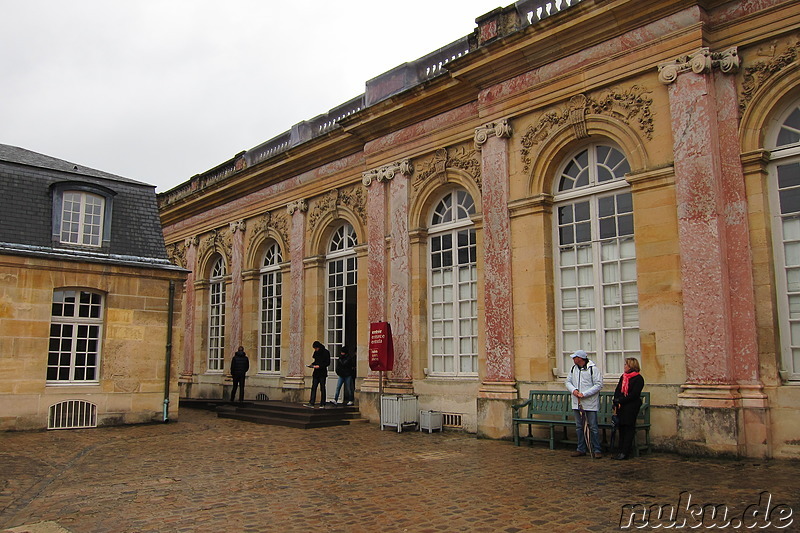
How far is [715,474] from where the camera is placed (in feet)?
24.3

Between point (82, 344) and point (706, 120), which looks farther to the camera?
point (82, 344)

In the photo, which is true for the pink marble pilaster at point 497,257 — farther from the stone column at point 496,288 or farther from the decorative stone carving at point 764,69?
the decorative stone carving at point 764,69

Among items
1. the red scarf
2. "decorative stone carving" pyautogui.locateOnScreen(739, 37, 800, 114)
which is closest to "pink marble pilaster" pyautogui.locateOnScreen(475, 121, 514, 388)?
the red scarf

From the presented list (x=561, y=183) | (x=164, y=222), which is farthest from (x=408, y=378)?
(x=164, y=222)

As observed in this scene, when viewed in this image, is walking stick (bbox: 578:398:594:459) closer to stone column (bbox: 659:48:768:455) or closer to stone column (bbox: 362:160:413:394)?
stone column (bbox: 659:48:768:455)

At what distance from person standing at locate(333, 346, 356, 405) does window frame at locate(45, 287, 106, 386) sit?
15.1 ft

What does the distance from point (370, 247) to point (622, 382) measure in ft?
22.2

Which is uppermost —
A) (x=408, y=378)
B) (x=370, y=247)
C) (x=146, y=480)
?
(x=370, y=247)

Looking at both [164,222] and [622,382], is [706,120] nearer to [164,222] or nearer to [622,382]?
[622,382]

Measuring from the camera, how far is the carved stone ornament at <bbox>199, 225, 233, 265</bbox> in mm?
19578

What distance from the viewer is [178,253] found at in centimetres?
2211

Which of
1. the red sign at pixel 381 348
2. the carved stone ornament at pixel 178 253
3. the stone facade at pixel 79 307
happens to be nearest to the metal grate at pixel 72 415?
the stone facade at pixel 79 307

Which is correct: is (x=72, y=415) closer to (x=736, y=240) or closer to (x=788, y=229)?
(x=736, y=240)

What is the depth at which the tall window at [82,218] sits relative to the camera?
1341 centimetres
